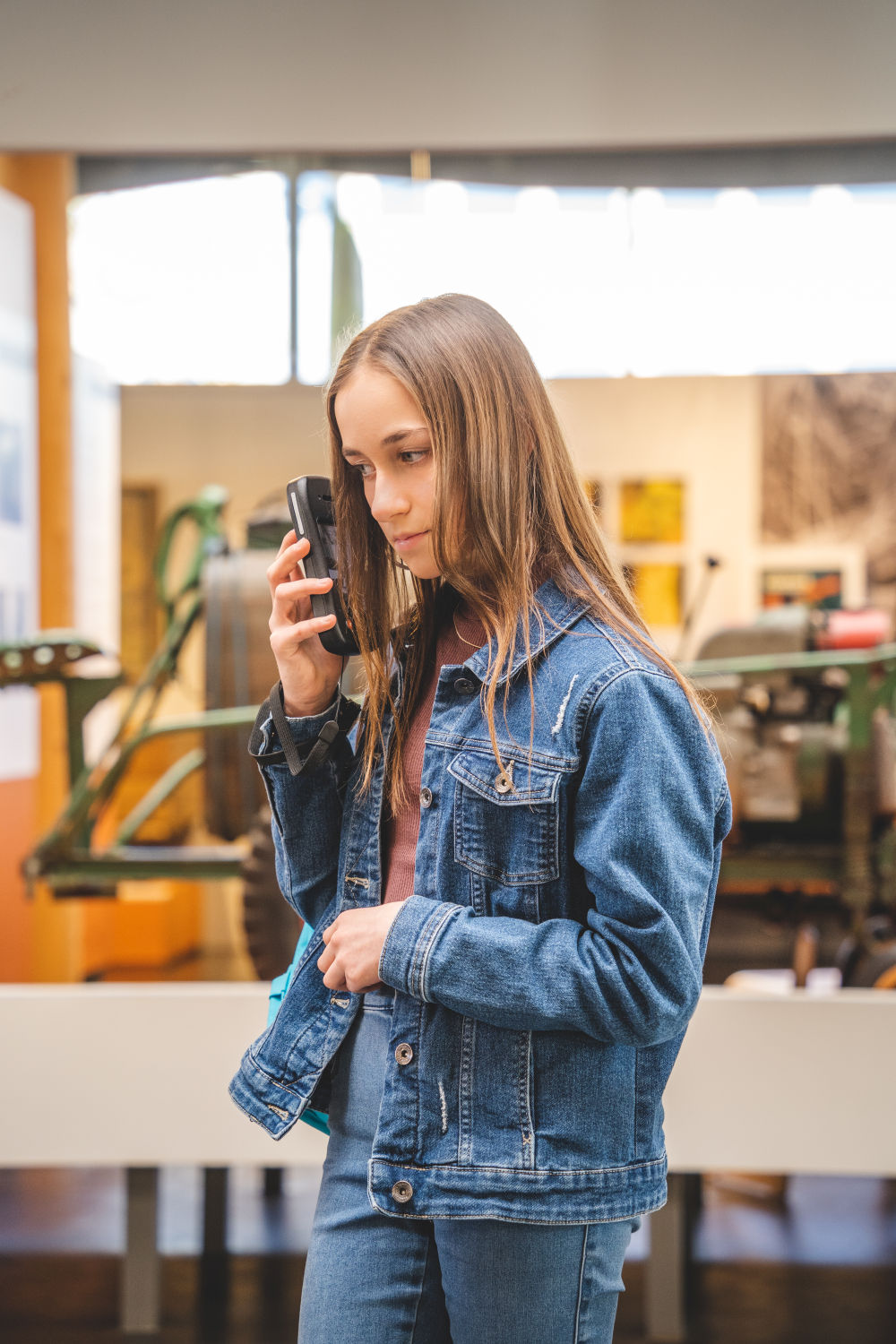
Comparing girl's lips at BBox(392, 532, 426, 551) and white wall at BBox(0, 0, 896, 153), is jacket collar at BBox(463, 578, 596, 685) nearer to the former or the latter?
girl's lips at BBox(392, 532, 426, 551)

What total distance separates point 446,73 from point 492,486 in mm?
1686

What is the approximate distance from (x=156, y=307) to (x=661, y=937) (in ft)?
15.4

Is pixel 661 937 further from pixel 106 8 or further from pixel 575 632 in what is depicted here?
pixel 106 8

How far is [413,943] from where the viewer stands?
3.31 feet

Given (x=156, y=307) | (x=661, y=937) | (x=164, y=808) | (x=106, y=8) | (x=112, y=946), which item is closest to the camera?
(x=661, y=937)

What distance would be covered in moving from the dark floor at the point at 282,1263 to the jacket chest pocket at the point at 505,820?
192 cm

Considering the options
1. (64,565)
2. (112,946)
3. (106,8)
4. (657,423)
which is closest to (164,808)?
(112,946)

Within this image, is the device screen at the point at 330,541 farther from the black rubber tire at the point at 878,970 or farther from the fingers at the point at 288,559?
the black rubber tire at the point at 878,970

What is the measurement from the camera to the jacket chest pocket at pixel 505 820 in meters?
1.02

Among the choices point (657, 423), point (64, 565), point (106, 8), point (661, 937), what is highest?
point (106, 8)

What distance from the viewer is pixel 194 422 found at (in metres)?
5.14

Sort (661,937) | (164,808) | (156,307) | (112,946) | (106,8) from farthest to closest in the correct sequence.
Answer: (156,307), (112,946), (164,808), (106,8), (661,937)

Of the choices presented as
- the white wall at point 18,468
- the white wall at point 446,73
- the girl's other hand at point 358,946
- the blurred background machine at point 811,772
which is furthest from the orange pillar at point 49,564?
the girl's other hand at point 358,946

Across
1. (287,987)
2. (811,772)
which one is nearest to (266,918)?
(811,772)
